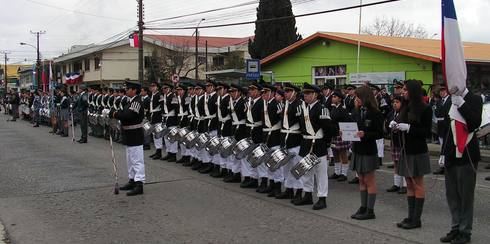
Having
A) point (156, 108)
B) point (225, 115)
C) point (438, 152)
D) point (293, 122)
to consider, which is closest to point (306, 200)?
point (293, 122)

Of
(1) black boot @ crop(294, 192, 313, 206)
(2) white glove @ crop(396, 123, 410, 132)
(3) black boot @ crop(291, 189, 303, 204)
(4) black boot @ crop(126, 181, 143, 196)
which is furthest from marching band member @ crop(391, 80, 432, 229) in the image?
(4) black boot @ crop(126, 181, 143, 196)

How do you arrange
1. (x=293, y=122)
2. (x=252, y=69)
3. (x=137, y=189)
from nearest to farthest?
1. (x=293, y=122)
2. (x=137, y=189)
3. (x=252, y=69)

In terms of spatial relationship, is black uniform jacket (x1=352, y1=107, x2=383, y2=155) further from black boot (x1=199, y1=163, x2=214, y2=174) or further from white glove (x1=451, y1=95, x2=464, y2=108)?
black boot (x1=199, y1=163, x2=214, y2=174)

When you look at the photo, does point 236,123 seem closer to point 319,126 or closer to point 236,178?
point 236,178

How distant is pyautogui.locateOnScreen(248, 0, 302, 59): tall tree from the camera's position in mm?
39125

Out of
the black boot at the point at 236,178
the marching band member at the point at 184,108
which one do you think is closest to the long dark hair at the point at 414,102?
the black boot at the point at 236,178

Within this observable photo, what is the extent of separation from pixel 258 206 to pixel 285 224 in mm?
1237

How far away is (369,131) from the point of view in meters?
7.25

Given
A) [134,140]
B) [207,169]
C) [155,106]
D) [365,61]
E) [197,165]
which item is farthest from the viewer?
[365,61]

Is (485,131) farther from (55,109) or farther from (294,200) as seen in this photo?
(55,109)

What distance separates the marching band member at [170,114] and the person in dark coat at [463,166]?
800 centimetres

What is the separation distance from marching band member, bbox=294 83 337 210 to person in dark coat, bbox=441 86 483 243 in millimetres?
2208

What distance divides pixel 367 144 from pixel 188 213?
2733 millimetres

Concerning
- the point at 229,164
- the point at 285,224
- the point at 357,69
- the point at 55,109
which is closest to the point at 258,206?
the point at 285,224
